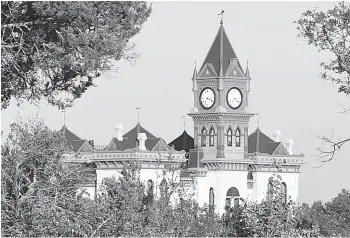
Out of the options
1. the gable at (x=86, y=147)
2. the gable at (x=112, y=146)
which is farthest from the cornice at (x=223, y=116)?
the gable at (x=86, y=147)

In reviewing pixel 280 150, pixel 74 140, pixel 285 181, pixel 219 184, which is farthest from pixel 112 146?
pixel 285 181

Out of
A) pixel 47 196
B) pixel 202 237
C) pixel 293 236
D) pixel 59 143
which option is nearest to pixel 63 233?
pixel 47 196

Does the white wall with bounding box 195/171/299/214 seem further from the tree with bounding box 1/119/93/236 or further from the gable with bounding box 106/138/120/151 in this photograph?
the tree with bounding box 1/119/93/236

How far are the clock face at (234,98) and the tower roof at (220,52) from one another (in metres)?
1.47

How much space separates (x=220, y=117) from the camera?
7662 centimetres

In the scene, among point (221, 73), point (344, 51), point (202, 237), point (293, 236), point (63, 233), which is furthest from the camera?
point (221, 73)

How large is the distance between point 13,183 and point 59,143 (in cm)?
356

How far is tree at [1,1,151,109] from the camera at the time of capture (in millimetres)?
25250

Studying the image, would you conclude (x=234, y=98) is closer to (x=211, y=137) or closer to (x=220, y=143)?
(x=211, y=137)

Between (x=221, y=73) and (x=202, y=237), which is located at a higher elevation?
(x=221, y=73)

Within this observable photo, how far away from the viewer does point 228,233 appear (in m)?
42.3

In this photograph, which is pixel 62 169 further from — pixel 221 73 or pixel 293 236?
pixel 221 73

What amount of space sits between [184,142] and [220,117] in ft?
14.6

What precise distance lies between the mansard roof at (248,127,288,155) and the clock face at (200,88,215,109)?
431cm
